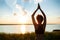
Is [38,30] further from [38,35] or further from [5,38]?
[5,38]

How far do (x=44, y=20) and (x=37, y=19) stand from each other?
0.23 metres

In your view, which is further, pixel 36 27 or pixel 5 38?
pixel 5 38

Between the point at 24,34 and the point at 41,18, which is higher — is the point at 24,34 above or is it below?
below

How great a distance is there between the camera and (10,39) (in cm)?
1559

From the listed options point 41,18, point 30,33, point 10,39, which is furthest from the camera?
point 30,33

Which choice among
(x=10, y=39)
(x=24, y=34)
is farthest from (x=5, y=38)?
(x=24, y=34)

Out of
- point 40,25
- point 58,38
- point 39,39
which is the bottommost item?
point 58,38

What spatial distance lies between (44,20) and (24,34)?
10680 mm

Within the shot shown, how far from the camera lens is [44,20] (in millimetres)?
5648

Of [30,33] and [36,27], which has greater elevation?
[36,27]

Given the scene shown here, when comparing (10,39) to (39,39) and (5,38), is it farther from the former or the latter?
(39,39)

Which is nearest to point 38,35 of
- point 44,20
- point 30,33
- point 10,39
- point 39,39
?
point 39,39

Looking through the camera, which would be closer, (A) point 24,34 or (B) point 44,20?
(B) point 44,20

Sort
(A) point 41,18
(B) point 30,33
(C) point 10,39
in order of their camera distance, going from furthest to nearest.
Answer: (B) point 30,33 < (C) point 10,39 < (A) point 41,18
